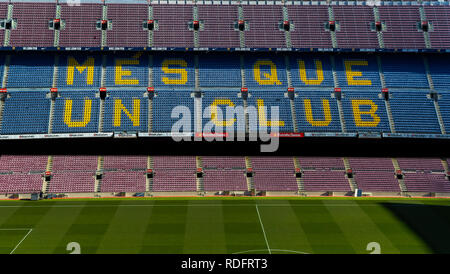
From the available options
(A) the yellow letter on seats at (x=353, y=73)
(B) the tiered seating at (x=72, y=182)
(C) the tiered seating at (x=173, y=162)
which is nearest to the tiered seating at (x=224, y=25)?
(A) the yellow letter on seats at (x=353, y=73)

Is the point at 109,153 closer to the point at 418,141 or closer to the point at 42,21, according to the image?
the point at 42,21

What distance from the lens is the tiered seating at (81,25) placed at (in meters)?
49.6

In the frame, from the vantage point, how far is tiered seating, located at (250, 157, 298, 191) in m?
44.1

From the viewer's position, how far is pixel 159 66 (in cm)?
5088

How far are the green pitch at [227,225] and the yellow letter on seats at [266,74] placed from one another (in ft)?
52.7

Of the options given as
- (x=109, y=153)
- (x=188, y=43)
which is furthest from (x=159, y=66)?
(x=109, y=153)

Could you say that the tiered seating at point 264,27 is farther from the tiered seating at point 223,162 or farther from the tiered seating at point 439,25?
the tiered seating at point 439,25

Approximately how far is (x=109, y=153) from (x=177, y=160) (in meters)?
8.03

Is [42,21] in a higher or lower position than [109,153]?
higher

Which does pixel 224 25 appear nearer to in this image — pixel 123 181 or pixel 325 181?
pixel 325 181

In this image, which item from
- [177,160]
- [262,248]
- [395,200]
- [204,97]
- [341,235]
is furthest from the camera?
[204,97]

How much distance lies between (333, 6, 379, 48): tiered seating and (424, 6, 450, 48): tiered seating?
7945mm

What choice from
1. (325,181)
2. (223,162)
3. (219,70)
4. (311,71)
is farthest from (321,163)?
(219,70)

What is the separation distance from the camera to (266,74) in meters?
51.2
